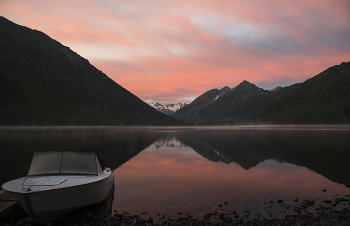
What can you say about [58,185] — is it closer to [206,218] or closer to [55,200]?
[55,200]

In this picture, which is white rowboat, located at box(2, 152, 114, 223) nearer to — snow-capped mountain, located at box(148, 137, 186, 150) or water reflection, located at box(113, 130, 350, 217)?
water reflection, located at box(113, 130, 350, 217)

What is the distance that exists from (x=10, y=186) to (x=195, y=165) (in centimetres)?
2515

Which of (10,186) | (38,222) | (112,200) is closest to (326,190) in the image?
(112,200)

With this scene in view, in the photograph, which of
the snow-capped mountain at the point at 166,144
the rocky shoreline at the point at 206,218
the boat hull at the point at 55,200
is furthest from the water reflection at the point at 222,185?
the snow-capped mountain at the point at 166,144

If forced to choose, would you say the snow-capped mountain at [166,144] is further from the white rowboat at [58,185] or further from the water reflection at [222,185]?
the white rowboat at [58,185]

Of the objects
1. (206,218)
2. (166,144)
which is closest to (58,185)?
(206,218)

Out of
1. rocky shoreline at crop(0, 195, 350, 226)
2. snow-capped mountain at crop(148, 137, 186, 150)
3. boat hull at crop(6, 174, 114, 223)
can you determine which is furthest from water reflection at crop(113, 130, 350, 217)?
snow-capped mountain at crop(148, 137, 186, 150)

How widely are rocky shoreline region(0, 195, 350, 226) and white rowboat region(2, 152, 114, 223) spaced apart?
885mm

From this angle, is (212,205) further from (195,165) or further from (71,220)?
(195,165)

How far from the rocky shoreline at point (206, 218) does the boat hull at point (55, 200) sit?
0.79 m

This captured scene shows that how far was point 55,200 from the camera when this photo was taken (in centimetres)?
1437

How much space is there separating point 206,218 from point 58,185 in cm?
917

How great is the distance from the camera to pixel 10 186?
14742 mm

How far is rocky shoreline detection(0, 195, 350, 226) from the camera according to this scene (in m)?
14.9
